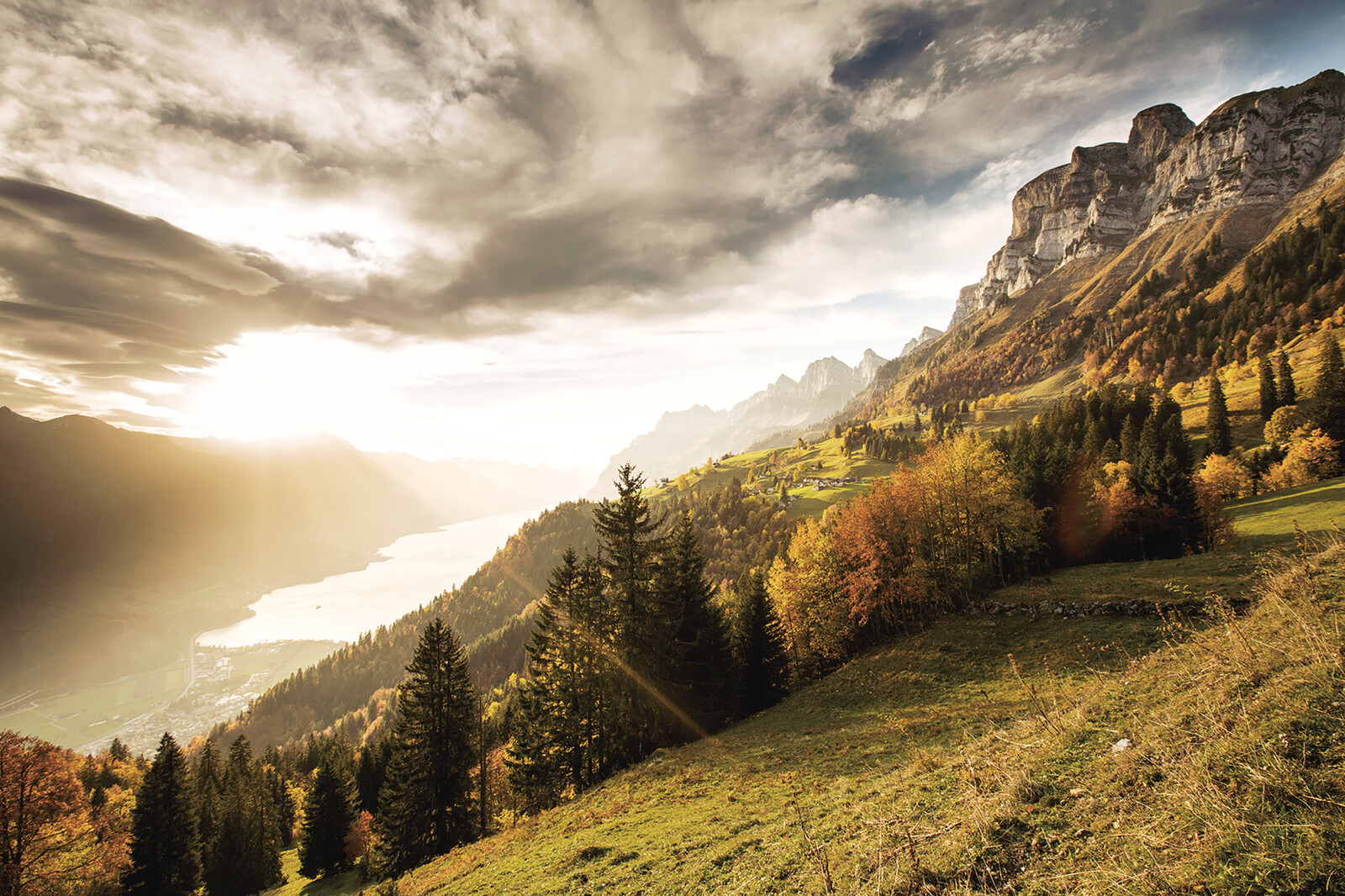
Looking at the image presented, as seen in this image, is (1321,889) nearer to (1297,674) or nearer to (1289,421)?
(1297,674)

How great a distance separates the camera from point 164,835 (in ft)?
109

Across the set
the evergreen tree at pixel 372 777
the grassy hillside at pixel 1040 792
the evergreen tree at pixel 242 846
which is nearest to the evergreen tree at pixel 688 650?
the grassy hillside at pixel 1040 792

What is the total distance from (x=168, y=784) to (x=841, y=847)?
50.2 metres

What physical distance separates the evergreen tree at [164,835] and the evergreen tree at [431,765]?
669 inches

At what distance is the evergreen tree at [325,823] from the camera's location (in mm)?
41656

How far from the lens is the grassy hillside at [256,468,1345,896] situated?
511 centimetres

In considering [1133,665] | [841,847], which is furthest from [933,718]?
[841,847]

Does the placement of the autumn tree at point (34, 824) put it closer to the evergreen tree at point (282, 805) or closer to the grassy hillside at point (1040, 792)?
the grassy hillside at point (1040, 792)

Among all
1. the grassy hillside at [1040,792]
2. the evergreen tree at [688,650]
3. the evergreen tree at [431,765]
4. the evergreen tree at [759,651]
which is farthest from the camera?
the evergreen tree at [759,651]

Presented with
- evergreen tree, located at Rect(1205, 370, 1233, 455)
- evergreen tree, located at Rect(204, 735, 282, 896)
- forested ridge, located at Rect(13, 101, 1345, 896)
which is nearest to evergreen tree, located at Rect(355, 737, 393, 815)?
forested ridge, located at Rect(13, 101, 1345, 896)

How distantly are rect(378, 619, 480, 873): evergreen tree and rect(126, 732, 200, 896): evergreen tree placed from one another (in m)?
17.0

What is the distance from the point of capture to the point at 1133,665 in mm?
12422

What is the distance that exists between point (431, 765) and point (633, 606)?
16171 millimetres

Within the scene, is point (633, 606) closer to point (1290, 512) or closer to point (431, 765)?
point (431, 765)
